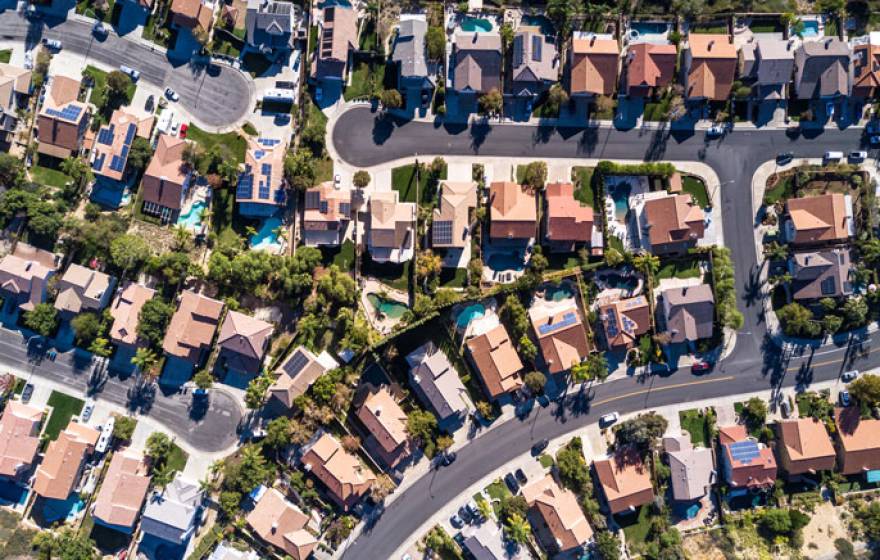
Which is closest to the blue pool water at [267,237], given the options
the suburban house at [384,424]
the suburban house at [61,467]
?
the suburban house at [384,424]

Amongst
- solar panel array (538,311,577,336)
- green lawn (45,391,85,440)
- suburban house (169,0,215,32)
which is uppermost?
suburban house (169,0,215,32)

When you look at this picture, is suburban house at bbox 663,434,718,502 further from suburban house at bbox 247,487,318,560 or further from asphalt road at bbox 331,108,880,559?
suburban house at bbox 247,487,318,560

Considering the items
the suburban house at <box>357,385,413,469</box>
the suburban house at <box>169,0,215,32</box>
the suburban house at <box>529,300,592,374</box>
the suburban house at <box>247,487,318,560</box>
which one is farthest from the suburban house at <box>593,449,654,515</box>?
the suburban house at <box>169,0,215,32</box>

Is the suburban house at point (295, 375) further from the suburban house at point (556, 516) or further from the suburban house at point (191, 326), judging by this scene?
the suburban house at point (556, 516)

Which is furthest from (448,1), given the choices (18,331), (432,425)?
(18,331)


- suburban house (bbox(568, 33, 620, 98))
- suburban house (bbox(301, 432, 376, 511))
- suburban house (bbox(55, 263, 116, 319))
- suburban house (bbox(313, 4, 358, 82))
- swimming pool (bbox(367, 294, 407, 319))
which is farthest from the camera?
swimming pool (bbox(367, 294, 407, 319))

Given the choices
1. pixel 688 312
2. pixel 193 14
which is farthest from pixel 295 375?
pixel 688 312

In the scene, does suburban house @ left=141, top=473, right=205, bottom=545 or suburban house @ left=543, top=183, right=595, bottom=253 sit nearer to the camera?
suburban house @ left=141, top=473, right=205, bottom=545
